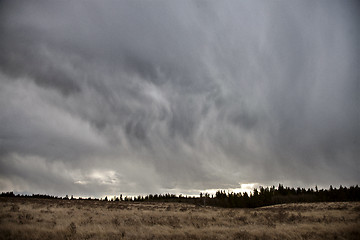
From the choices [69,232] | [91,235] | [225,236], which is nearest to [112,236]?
[91,235]

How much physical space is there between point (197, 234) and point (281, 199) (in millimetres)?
120263

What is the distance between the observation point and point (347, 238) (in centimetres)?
1243

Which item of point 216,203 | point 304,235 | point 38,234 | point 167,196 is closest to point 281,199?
point 216,203

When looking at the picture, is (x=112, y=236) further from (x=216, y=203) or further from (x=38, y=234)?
(x=216, y=203)

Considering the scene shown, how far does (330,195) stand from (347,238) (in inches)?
4857

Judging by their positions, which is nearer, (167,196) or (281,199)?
(281,199)

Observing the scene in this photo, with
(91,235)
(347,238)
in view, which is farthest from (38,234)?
(347,238)

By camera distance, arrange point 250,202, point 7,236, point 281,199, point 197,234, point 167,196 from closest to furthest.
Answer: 1. point 7,236
2. point 197,234
3. point 250,202
4. point 281,199
5. point 167,196

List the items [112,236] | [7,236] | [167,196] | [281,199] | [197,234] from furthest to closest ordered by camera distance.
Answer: [167,196]
[281,199]
[197,234]
[112,236]
[7,236]

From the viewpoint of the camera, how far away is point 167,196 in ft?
582

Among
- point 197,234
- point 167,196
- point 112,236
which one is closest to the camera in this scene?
point 112,236

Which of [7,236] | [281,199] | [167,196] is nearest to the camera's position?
[7,236]

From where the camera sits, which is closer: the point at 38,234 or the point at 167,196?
the point at 38,234

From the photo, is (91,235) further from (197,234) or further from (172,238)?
(197,234)
